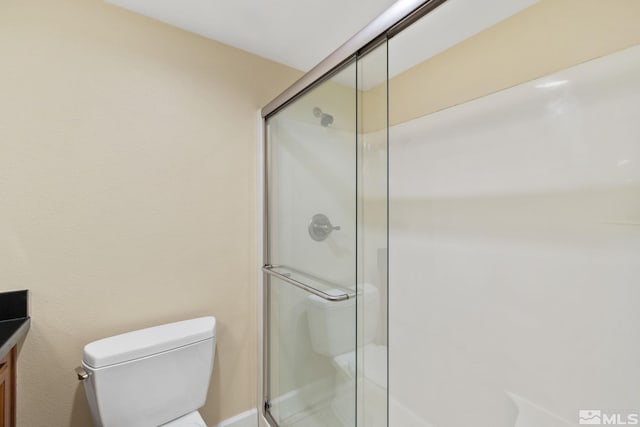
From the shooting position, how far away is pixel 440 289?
4.77 ft

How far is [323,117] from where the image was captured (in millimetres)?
1197

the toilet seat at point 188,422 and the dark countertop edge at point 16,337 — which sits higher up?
the dark countertop edge at point 16,337

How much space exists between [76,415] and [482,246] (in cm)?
189

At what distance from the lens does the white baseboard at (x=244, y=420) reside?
1470 millimetres

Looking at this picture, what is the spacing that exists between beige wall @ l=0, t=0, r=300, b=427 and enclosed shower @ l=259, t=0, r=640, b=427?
0.70 ft

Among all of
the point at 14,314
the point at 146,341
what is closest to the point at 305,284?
the point at 146,341

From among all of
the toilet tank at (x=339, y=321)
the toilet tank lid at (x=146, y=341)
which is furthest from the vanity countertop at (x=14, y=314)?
the toilet tank at (x=339, y=321)

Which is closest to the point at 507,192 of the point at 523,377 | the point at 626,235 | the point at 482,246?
the point at 482,246

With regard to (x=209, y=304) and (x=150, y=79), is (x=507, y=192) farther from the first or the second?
(x=150, y=79)

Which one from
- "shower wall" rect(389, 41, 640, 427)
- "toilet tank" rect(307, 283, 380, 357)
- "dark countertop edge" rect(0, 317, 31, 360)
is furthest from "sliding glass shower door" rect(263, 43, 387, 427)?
"dark countertop edge" rect(0, 317, 31, 360)

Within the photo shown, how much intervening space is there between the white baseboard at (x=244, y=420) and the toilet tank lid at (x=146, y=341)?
1.99 ft

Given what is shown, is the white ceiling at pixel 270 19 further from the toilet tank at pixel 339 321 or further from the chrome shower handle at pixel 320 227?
the toilet tank at pixel 339 321

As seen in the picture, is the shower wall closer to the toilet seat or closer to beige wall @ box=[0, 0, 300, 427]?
beige wall @ box=[0, 0, 300, 427]

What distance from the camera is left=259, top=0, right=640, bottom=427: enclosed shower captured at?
94 cm
